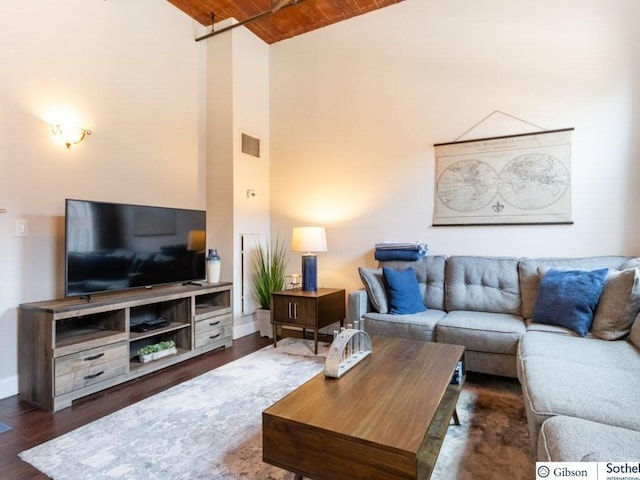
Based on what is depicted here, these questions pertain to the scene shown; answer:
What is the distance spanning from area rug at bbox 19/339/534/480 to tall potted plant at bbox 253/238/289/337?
57.2 inches

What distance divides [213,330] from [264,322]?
0.77 m

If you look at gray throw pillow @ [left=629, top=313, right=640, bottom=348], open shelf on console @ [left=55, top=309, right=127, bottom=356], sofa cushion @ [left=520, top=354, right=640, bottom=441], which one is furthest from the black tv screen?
gray throw pillow @ [left=629, top=313, right=640, bottom=348]

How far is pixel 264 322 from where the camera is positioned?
414 centimetres

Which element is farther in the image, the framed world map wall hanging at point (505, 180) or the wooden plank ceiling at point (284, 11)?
Answer: the wooden plank ceiling at point (284, 11)

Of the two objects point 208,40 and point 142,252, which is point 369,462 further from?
point 208,40

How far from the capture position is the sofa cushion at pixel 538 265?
2.78m

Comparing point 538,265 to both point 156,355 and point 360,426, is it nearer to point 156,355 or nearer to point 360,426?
point 360,426

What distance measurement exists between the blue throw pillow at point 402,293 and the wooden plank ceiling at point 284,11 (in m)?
2.84

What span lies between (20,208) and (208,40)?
2723mm

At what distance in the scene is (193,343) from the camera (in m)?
3.27

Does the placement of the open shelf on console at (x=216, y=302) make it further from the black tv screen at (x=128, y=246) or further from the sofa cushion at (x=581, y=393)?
the sofa cushion at (x=581, y=393)

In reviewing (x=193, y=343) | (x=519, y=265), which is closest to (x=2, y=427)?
(x=193, y=343)

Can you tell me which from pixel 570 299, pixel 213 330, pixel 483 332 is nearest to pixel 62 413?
pixel 213 330

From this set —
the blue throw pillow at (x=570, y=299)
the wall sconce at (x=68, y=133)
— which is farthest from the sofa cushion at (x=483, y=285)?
the wall sconce at (x=68, y=133)
